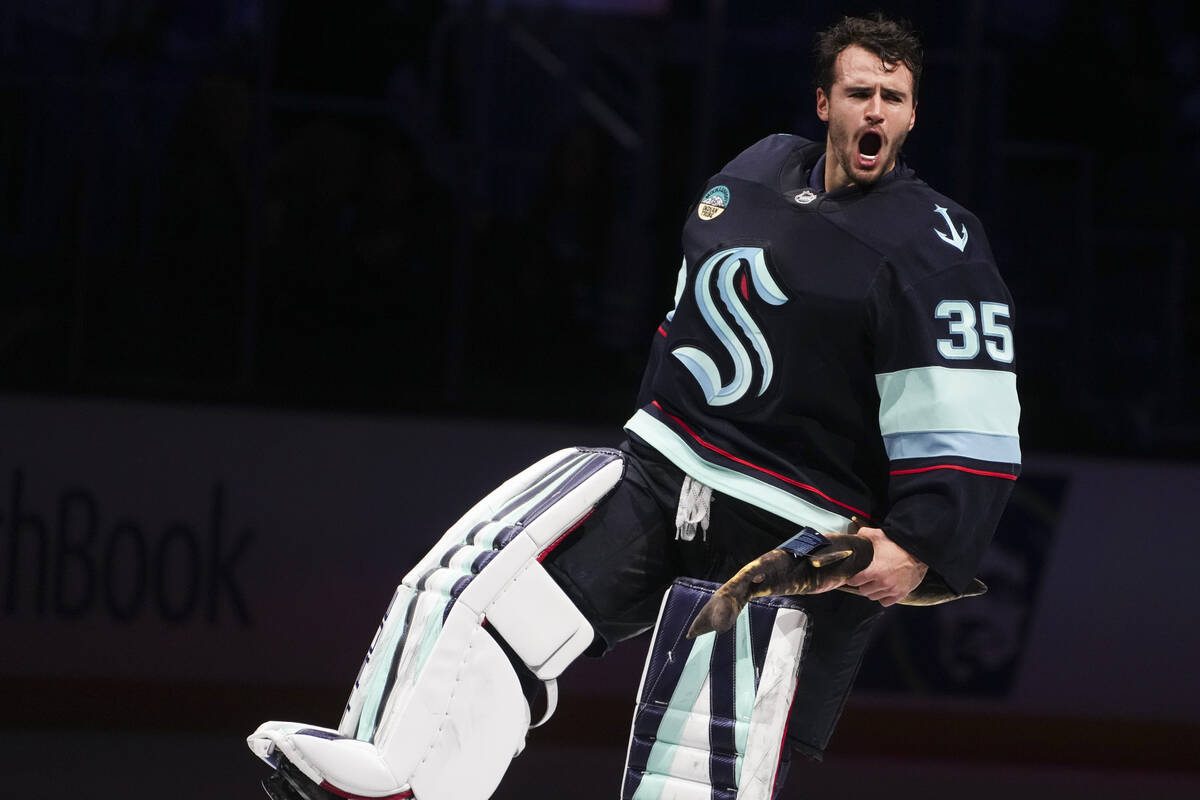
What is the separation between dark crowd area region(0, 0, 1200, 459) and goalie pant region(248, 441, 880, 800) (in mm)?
2444

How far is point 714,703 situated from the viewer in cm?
223

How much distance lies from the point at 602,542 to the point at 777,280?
465 millimetres

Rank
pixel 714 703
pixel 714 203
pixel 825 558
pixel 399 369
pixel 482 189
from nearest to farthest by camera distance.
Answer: pixel 825 558 < pixel 714 703 < pixel 714 203 < pixel 399 369 < pixel 482 189

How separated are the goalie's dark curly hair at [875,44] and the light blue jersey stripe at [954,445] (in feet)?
1.65

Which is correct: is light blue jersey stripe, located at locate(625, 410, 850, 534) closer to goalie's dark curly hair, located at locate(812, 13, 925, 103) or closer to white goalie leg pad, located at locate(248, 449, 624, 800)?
white goalie leg pad, located at locate(248, 449, 624, 800)

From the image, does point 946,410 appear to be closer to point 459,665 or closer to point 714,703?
point 714,703

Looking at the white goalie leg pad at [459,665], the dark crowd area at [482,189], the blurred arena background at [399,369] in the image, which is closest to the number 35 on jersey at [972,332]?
the white goalie leg pad at [459,665]

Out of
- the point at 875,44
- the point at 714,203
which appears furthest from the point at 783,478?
the point at 875,44

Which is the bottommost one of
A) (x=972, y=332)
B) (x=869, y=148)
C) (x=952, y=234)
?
(x=972, y=332)

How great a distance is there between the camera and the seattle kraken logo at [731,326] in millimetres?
2266

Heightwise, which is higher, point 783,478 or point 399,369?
point 783,478

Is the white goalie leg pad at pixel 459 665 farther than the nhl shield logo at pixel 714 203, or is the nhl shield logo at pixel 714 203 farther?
the nhl shield logo at pixel 714 203

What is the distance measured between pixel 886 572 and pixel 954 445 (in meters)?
0.20

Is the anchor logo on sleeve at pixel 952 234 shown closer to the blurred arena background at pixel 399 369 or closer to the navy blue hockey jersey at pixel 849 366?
the navy blue hockey jersey at pixel 849 366
